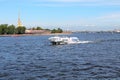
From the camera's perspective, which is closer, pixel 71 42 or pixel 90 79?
pixel 90 79

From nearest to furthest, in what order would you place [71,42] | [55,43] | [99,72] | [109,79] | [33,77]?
[109,79]
[33,77]
[99,72]
[55,43]
[71,42]

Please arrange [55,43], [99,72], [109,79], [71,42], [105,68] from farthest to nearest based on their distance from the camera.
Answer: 1. [71,42]
2. [55,43]
3. [105,68]
4. [99,72]
5. [109,79]

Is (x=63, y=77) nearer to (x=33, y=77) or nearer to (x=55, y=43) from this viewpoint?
(x=33, y=77)

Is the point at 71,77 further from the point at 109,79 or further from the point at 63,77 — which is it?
the point at 109,79

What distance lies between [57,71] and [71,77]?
15.8ft

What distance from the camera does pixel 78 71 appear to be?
3778 centimetres

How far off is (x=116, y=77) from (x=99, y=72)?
161 inches

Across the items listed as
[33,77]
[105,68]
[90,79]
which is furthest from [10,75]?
[105,68]

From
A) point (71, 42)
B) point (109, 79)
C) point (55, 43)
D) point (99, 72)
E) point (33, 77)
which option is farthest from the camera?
point (71, 42)

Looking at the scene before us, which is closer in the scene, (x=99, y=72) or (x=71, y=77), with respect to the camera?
(x=71, y=77)

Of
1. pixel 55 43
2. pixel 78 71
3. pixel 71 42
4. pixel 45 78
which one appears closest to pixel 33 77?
pixel 45 78

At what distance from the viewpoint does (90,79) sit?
104ft

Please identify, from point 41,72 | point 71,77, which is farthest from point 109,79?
point 41,72

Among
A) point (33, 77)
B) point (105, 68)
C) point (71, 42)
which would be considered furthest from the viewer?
point (71, 42)
